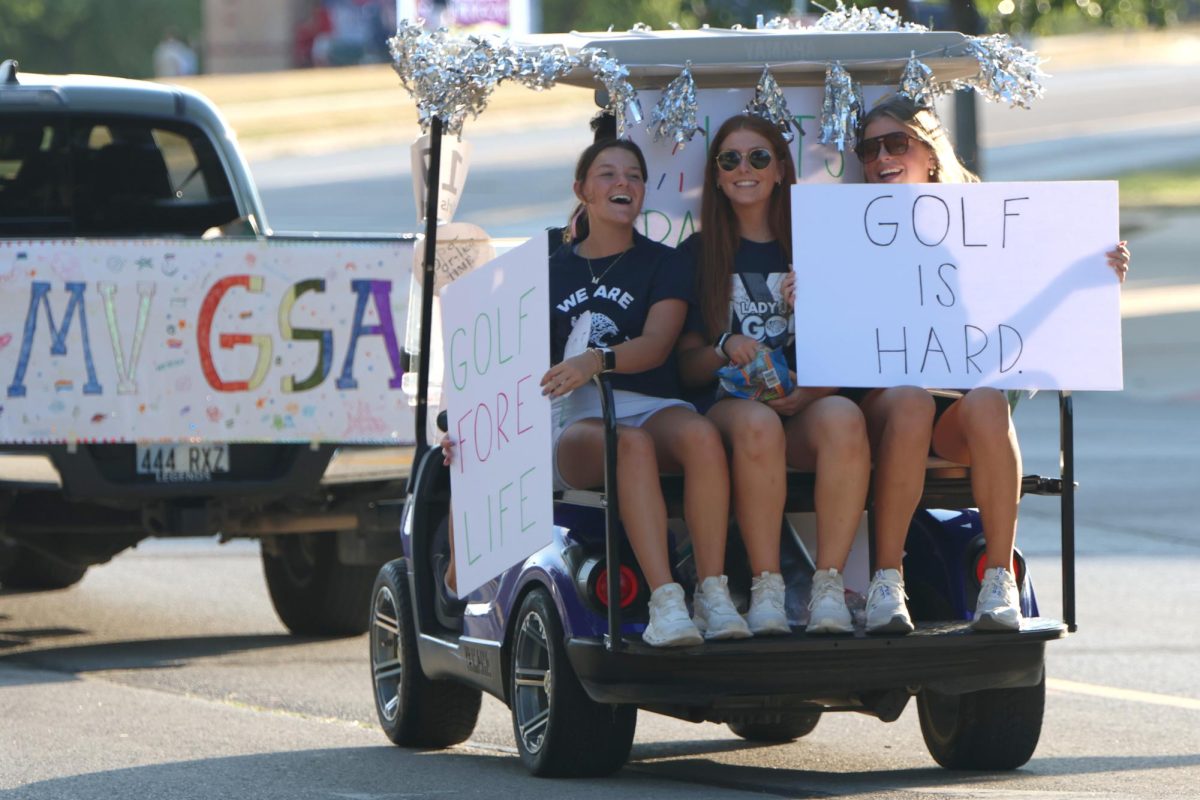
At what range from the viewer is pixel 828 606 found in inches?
233

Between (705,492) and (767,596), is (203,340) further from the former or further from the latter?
(767,596)

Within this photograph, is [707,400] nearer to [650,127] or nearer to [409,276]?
[650,127]

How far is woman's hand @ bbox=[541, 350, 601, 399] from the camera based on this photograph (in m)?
6.02

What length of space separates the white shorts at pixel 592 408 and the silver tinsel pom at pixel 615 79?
856 millimetres

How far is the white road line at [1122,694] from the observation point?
784 centimetres

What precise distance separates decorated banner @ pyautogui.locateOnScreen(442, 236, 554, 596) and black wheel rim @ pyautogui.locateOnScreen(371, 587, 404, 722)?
685 mm

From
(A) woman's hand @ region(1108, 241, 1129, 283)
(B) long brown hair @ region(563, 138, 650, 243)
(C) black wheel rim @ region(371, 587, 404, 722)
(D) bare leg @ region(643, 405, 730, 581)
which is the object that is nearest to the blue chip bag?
(D) bare leg @ region(643, 405, 730, 581)

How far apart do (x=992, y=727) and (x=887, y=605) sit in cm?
74

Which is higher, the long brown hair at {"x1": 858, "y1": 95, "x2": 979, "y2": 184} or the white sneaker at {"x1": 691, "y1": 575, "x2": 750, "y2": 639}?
the long brown hair at {"x1": 858, "y1": 95, "x2": 979, "y2": 184}

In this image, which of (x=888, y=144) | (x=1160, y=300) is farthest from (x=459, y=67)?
(x=1160, y=300)

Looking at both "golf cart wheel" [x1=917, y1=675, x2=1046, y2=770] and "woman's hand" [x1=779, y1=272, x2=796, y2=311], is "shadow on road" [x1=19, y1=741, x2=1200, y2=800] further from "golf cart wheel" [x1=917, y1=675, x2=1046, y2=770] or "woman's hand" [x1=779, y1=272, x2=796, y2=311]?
"woman's hand" [x1=779, y1=272, x2=796, y2=311]

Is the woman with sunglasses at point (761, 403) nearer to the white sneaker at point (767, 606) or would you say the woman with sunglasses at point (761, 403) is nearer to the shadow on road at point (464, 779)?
the white sneaker at point (767, 606)

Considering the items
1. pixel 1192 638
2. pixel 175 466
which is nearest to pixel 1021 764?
pixel 1192 638

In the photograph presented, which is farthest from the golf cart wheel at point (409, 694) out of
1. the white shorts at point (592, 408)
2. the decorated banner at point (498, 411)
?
the white shorts at point (592, 408)
